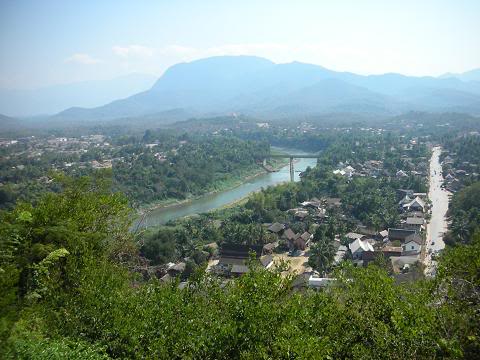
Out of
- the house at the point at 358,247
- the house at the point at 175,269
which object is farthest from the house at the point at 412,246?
the house at the point at 175,269

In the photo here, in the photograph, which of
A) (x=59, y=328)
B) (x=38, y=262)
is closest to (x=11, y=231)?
(x=38, y=262)

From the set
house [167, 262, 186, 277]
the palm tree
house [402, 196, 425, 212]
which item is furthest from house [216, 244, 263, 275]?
house [402, 196, 425, 212]

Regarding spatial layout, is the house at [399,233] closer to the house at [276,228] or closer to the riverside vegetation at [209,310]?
the house at [276,228]

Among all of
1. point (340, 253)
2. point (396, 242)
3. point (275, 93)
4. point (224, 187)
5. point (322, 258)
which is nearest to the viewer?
point (322, 258)

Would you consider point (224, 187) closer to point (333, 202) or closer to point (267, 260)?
point (333, 202)

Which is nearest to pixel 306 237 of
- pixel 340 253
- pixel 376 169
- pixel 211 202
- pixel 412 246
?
pixel 340 253

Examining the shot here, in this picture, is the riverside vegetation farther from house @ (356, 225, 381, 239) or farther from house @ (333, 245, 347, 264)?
house @ (356, 225, 381, 239)

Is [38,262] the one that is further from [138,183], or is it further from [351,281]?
[138,183]
